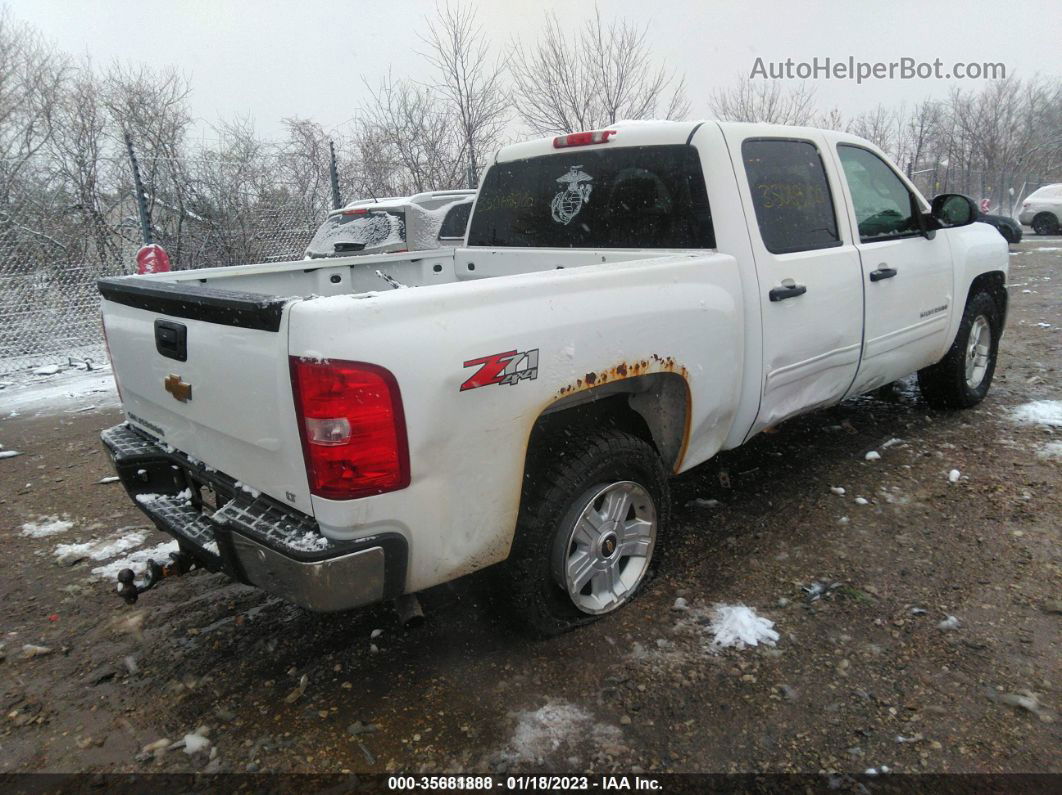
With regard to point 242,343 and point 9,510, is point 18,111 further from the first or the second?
point 242,343

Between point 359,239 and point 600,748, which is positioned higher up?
point 359,239

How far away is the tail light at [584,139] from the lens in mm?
3488

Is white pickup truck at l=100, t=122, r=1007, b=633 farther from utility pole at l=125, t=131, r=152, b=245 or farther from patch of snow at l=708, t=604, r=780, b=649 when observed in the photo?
utility pole at l=125, t=131, r=152, b=245

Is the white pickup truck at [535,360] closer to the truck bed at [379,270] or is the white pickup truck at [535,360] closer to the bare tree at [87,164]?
the truck bed at [379,270]

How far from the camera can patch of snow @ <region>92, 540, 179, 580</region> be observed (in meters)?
3.47

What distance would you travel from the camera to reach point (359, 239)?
8.73 meters

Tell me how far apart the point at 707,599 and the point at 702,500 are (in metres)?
1.07

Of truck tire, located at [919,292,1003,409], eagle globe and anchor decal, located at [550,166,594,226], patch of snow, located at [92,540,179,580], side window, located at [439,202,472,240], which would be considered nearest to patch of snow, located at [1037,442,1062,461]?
truck tire, located at [919,292,1003,409]

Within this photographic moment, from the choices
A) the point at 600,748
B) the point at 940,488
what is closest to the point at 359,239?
the point at 940,488

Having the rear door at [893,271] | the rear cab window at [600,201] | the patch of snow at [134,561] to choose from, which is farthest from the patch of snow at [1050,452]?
the patch of snow at [134,561]

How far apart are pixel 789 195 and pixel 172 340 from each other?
111 inches

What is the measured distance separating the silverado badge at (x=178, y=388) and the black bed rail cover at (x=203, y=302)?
0.23 m

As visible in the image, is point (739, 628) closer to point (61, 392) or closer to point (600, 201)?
point (600, 201)

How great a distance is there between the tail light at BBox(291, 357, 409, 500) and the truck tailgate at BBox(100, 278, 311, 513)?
68 millimetres
